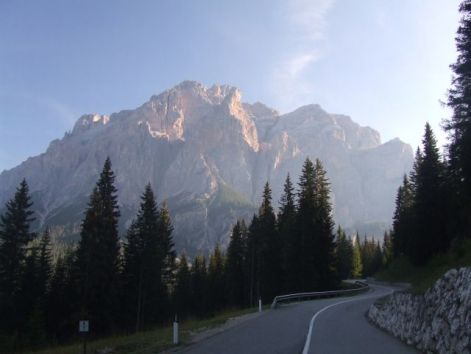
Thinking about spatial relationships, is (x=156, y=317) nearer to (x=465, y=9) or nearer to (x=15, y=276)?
(x=15, y=276)

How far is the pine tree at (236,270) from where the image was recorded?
66.1 m

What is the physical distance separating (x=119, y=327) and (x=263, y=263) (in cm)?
1932

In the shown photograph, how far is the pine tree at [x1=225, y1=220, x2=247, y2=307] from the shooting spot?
66.1 m

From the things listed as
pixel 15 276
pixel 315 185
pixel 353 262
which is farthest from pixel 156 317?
pixel 353 262

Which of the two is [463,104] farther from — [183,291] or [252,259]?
[183,291]

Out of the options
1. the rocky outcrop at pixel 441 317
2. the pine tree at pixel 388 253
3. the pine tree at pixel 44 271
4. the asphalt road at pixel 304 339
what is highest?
the pine tree at pixel 388 253

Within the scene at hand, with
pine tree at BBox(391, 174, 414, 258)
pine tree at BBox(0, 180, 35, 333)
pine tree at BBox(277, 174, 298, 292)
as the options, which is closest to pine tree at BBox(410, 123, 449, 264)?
pine tree at BBox(391, 174, 414, 258)

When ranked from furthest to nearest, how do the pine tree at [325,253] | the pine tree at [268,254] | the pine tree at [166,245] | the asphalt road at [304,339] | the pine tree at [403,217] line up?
the pine tree at [403,217] → the pine tree at [166,245] → the pine tree at [268,254] → the pine tree at [325,253] → the asphalt road at [304,339]

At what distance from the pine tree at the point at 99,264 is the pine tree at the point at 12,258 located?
6178mm

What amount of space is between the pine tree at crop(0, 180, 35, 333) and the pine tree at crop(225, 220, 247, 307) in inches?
1152

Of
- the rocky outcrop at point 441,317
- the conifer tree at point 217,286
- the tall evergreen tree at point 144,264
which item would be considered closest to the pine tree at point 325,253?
the tall evergreen tree at point 144,264

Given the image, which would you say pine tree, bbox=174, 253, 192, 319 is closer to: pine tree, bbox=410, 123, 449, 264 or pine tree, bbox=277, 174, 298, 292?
pine tree, bbox=277, 174, 298, 292

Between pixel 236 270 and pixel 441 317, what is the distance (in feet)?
184

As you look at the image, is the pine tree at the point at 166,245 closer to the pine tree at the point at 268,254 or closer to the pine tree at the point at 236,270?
the pine tree at the point at 236,270
